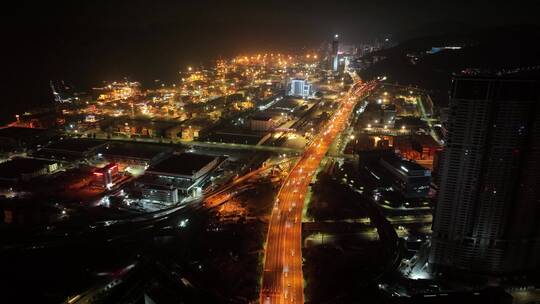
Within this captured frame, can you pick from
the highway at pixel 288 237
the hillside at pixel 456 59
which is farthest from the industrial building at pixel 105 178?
the hillside at pixel 456 59

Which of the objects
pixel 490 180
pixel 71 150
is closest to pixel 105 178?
pixel 71 150

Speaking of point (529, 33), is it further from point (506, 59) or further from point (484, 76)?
point (484, 76)

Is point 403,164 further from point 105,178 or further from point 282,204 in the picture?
point 105,178

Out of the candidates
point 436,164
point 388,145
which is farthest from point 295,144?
point 436,164

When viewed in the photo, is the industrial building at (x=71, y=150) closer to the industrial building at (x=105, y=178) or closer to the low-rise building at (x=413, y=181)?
the industrial building at (x=105, y=178)

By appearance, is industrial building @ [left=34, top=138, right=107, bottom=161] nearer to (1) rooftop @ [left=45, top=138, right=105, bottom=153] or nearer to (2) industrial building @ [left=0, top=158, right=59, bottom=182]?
(1) rooftop @ [left=45, top=138, right=105, bottom=153]

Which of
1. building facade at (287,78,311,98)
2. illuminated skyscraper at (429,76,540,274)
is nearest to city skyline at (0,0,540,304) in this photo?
illuminated skyscraper at (429,76,540,274)
